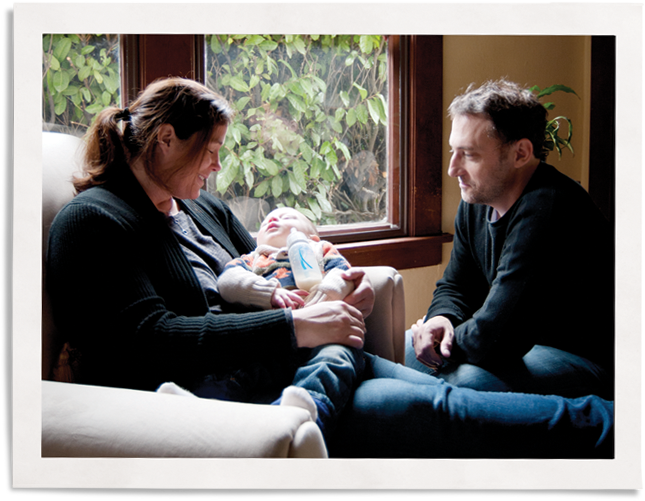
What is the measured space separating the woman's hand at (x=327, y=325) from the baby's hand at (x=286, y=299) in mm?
45

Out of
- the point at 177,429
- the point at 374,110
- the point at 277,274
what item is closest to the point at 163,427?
the point at 177,429

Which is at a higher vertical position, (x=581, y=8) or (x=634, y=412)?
(x=581, y=8)

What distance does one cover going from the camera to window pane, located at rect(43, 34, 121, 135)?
1160 millimetres

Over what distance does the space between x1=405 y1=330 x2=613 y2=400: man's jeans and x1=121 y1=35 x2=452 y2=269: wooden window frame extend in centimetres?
45

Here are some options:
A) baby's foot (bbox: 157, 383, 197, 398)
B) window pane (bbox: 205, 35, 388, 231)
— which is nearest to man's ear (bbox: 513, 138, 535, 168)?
window pane (bbox: 205, 35, 388, 231)

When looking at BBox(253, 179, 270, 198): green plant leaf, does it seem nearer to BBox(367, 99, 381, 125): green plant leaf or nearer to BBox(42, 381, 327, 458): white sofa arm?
BBox(367, 99, 381, 125): green plant leaf

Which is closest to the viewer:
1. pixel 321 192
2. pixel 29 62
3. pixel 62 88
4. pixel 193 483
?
pixel 193 483

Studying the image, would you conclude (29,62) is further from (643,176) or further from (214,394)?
(643,176)

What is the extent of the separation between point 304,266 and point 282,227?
6.5 inches

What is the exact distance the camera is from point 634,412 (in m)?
1.11

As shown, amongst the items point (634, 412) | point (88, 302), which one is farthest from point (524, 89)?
point (88, 302)

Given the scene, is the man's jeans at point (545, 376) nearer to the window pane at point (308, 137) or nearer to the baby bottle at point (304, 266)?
the baby bottle at point (304, 266)

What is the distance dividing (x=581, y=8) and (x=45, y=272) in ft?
4.05

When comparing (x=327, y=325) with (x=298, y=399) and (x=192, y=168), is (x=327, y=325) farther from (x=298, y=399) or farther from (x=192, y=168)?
(x=192, y=168)
